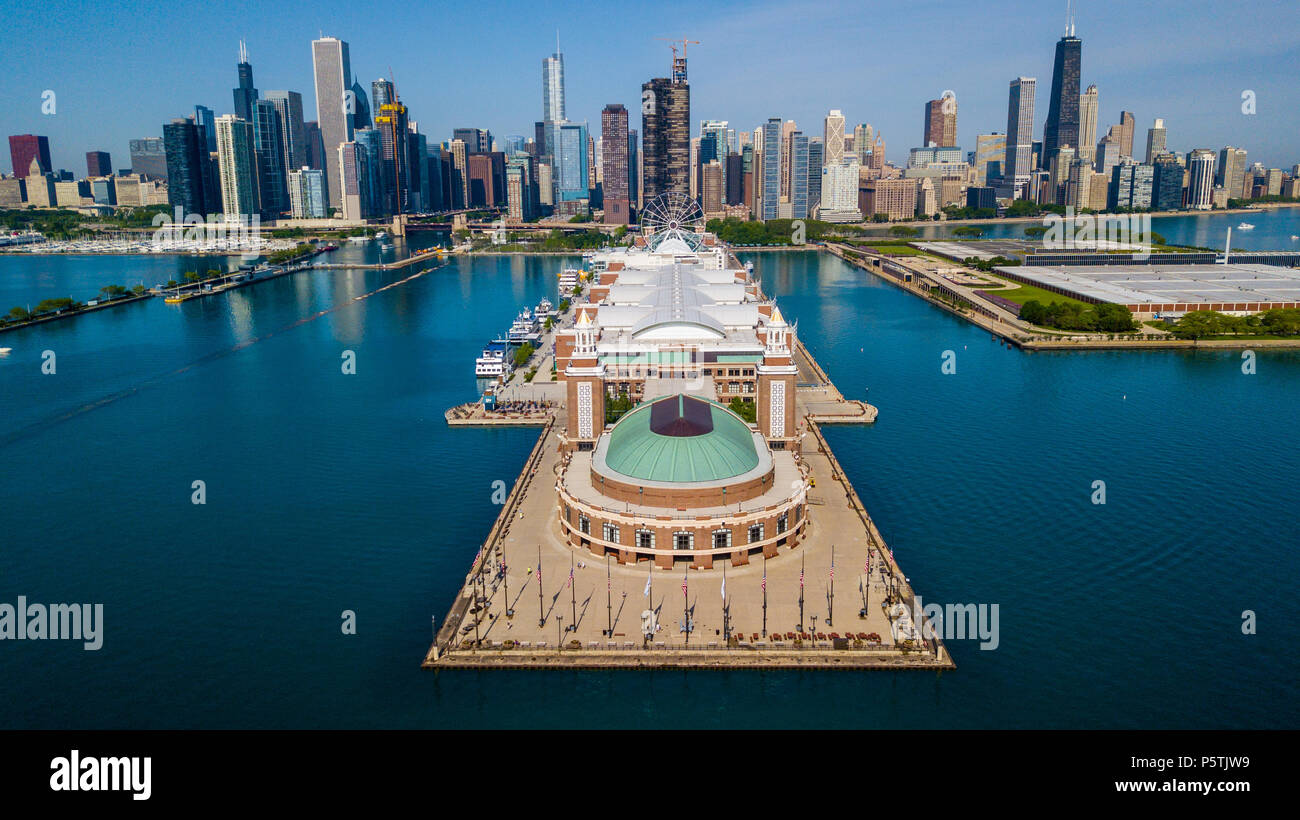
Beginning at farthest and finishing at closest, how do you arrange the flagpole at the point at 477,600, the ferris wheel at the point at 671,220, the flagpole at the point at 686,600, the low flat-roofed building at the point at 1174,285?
1. the ferris wheel at the point at 671,220
2. the low flat-roofed building at the point at 1174,285
3. the flagpole at the point at 686,600
4. the flagpole at the point at 477,600

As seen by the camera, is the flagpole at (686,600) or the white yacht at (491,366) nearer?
the flagpole at (686,600)

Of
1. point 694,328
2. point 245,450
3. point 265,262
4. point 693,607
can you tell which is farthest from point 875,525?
point 265,262

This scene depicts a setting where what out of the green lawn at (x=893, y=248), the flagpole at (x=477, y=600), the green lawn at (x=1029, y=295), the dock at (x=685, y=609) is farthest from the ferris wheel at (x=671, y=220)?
the flagpole at (x=477, y=600)

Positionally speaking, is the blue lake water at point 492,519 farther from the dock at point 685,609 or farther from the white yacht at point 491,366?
the white yacht at point 491,366

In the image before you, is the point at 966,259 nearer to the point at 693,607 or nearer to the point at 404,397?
the point at 404,397

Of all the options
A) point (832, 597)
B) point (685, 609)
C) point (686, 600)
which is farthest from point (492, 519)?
point (832, 597)

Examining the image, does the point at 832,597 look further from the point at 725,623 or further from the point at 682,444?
the point at 682,444
